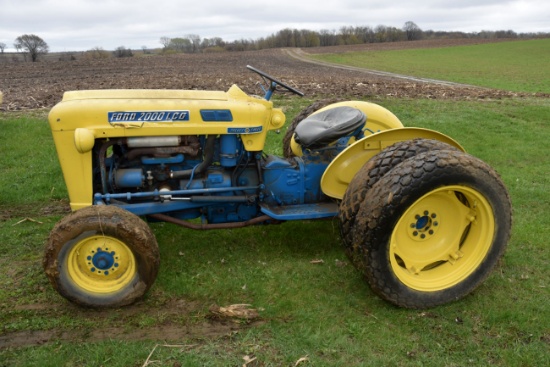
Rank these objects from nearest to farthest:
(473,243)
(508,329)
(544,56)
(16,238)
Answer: (508,329), (473,243), (16,238), (544,56)

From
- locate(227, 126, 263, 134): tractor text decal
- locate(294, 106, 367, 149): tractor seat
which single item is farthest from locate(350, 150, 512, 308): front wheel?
locate(227, 126, 263, 134): tractor text decal

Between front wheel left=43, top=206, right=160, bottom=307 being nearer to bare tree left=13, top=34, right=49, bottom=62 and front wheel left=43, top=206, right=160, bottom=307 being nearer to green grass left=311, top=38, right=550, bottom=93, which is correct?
green grass left=311, top=38, right=550, bottom=93

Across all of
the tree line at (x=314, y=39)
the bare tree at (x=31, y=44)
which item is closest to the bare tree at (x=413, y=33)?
the tree line at (x=314, y=39)

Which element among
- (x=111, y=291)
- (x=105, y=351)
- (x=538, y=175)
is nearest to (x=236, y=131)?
(x=111, y=291)

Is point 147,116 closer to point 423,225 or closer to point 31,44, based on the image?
point 423,225

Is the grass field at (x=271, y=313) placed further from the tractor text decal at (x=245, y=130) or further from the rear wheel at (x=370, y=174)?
the tractor text decal at (x=245, y=130)

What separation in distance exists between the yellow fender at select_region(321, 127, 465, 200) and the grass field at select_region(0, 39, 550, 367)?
0.75 m

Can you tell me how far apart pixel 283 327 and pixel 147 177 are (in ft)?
5.23

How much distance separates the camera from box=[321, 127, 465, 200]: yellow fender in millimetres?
3855

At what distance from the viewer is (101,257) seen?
11.3 feet

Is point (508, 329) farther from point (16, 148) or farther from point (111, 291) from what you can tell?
point (16, 148)

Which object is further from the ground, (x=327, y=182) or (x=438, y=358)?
(x=327, y=182)

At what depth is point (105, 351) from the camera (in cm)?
304

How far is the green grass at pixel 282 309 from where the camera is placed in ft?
9.95
